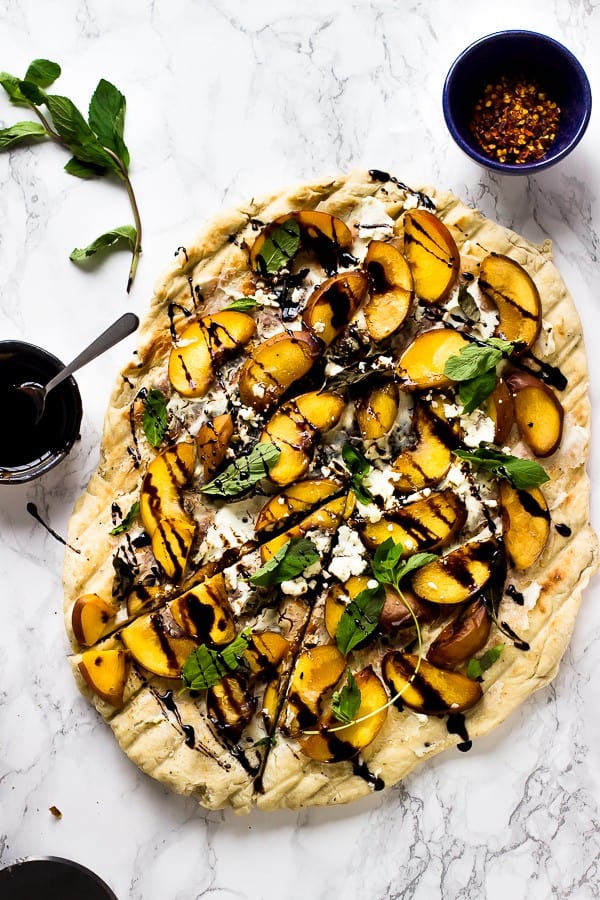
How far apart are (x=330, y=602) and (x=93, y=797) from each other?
1.29 m

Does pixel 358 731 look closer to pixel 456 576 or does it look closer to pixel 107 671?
pixel 456 576

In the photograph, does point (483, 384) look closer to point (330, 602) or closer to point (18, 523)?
point (330, 602)

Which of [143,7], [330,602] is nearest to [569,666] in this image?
[330,602]

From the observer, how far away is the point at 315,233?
3.51 metres

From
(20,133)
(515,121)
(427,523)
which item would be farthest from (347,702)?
(20,133)

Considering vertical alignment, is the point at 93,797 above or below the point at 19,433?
below

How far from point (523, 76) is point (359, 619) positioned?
84.4 inches

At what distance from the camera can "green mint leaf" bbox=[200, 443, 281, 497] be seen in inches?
134

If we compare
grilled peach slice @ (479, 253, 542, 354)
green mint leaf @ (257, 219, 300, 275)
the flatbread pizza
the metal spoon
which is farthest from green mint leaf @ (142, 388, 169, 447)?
grilled peach slice @ (479, 253, 542, 354)

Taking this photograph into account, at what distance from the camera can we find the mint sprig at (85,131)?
3.74 metres

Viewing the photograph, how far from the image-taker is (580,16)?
12.4ft

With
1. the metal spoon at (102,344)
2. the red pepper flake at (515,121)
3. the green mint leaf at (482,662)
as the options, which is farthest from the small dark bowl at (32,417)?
the red pepper flake at (515,121)

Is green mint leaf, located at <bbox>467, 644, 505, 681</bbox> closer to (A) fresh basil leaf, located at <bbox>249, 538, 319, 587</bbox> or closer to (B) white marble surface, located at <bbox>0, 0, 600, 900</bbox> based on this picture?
(B) white marble surface, located at <bbox>0, 0, 600, 900</bbox>

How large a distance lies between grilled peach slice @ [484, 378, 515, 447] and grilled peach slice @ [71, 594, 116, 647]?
1572 mm
